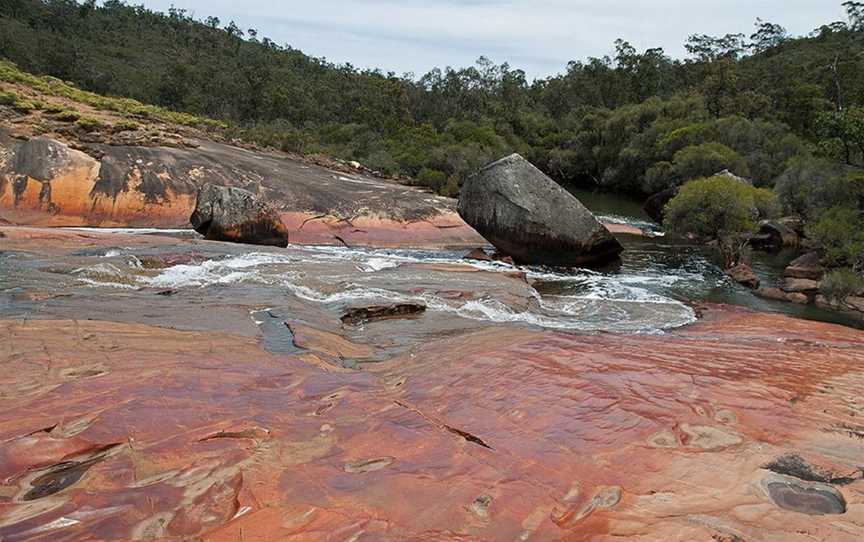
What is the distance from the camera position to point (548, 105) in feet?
265

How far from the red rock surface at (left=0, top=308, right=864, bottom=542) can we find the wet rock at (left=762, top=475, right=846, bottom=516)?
0.26 ft

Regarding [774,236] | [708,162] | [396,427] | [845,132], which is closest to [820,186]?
[845,132]

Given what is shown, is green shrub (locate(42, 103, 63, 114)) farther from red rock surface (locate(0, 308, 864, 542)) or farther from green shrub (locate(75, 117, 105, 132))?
red rock surface (locate(0, 308, 864, 542))

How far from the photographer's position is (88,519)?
372 cm

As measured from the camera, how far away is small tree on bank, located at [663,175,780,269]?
21578 mm

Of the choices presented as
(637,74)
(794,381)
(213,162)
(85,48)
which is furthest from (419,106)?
(794,381)

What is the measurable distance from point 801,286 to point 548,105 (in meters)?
65.4

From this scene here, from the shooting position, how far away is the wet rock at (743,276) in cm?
1962

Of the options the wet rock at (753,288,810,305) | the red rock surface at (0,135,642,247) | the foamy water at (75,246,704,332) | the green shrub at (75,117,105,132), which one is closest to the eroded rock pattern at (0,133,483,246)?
the red rock surface at (0,135,642,247)

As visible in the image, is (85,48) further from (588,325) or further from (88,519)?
(88,519)

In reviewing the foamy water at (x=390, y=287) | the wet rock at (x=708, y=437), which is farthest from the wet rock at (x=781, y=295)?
the wet rock at (x=708, y=437)

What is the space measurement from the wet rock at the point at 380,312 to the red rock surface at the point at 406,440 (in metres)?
2.87

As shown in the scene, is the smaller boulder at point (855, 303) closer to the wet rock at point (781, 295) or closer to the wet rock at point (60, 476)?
the wet rock at point (781, 295)

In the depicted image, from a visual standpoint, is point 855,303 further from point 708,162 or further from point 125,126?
point 125,126
